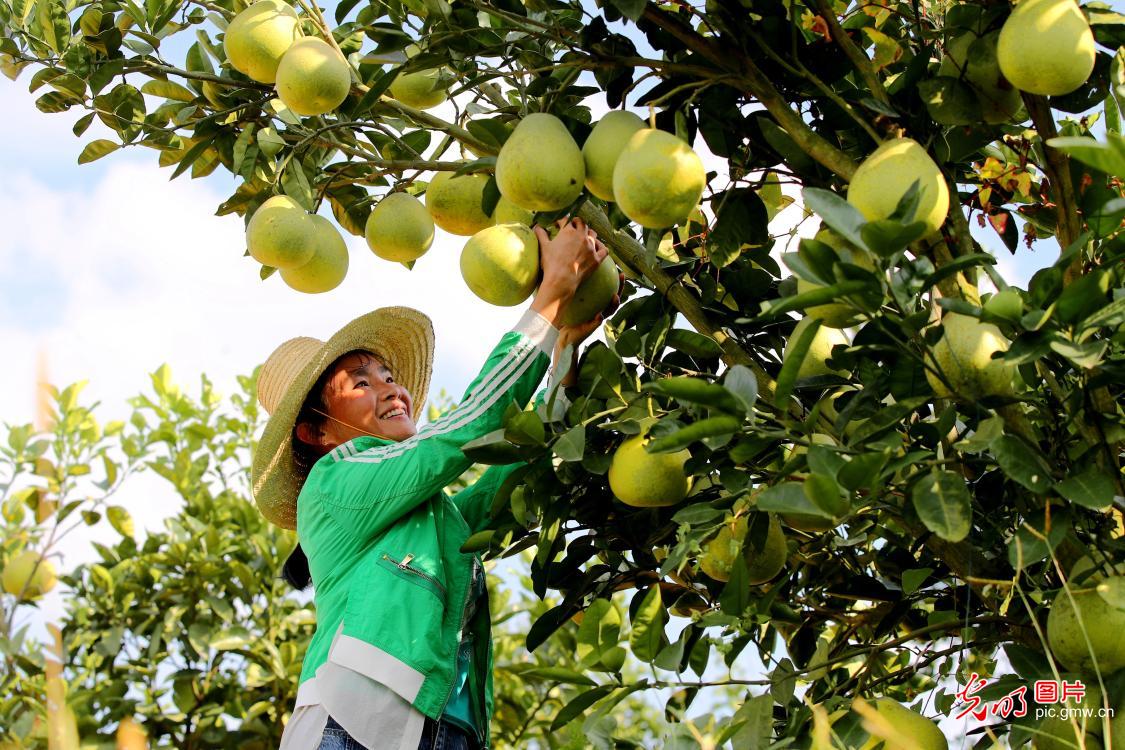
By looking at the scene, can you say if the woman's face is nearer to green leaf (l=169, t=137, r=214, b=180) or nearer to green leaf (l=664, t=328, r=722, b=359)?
green leaf (l=169, t=137, r=214, b=180)

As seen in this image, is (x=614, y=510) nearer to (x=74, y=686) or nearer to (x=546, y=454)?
(x=546, y=454)

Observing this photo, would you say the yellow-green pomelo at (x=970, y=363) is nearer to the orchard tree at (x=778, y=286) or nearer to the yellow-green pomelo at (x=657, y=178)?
the orchard tree at (x=778, y=286)

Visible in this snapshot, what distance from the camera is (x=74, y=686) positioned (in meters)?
4.19

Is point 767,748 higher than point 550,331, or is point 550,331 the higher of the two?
point 550,331

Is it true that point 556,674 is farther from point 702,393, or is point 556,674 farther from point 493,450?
point 702,393

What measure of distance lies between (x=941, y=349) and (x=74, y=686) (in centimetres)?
361

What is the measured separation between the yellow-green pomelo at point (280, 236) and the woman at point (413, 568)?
15.5 inches

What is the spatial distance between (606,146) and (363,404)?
1085 mm

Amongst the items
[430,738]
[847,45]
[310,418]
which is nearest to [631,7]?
[847,45]

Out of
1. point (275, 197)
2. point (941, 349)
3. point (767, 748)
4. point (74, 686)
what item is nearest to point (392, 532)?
point (275, 197)

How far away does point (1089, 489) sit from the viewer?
1.41 meters

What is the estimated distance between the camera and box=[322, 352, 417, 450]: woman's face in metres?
2.65

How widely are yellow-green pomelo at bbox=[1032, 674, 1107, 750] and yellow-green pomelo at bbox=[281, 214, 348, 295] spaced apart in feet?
4.78

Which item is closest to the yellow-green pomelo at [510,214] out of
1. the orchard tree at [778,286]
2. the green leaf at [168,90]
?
the orchard tree at [778,286]
